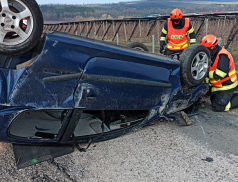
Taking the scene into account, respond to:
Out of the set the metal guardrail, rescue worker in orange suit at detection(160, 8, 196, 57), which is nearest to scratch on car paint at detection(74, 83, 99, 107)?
rescue worker in orange suit at detection(160, 8, 196, 57)

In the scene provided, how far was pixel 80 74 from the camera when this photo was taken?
2.75 metres

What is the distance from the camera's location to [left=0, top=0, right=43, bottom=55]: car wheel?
2428 mm

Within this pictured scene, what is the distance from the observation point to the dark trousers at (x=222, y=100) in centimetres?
453

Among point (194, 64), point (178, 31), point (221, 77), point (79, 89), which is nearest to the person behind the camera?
point (79, 89)

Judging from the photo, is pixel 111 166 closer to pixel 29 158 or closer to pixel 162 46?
pixel 29 158

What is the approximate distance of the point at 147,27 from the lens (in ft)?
59.4

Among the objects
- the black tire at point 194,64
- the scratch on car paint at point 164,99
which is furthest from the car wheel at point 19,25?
the black tire at point 194,64

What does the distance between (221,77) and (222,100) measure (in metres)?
0.37

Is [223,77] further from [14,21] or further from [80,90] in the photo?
[14,21]

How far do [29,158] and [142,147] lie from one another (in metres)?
1.28

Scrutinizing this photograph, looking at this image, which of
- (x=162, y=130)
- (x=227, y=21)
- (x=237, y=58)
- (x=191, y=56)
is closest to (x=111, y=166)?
(x=162, y=130)

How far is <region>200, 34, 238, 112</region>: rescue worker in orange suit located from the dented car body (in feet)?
3.54

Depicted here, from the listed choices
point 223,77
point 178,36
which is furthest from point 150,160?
point 178,36

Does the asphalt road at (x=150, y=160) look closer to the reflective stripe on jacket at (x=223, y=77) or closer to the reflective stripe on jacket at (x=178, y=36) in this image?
the reflective stripe on jacket at (x=223, y=77)
